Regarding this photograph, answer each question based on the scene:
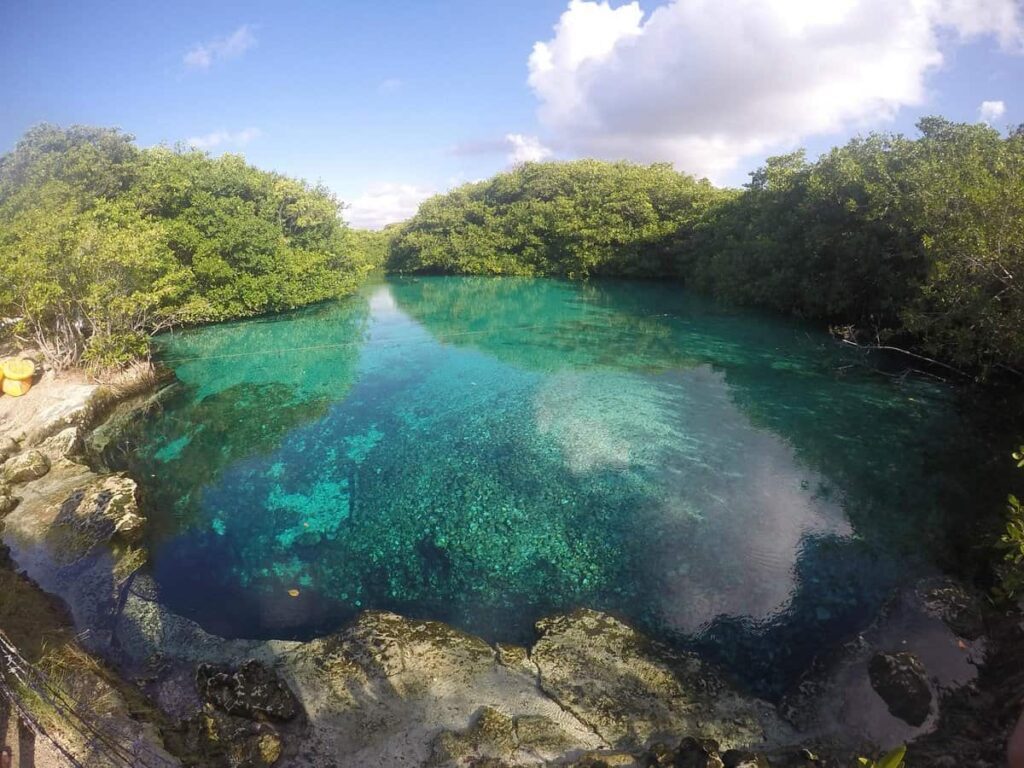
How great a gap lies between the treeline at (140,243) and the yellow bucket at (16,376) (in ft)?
2.65

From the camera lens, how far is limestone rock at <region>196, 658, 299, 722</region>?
5602 millimetres

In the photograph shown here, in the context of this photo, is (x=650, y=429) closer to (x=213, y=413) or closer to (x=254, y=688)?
(x=254, y=688)

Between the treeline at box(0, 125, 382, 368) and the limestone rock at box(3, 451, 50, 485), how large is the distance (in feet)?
14.3

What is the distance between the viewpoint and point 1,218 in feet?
64.0

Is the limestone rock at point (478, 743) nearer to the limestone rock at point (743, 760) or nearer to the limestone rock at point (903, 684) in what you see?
the limestone rock at point (743, 760)

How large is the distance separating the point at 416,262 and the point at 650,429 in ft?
150

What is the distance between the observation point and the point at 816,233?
69.3 feet

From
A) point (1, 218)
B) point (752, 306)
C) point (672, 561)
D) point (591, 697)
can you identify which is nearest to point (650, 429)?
point (672, 561)

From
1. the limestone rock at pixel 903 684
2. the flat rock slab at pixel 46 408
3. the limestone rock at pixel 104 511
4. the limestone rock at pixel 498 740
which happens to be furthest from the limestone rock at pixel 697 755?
the flat rock slab at pixel 46 408

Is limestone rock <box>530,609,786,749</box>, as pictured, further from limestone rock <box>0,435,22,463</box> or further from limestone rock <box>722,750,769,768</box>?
limestone rock <box>0,435,22,463</box>

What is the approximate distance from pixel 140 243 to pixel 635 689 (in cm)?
1785

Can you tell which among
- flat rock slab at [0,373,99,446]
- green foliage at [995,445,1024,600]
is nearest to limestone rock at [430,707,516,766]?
green foliage at [995,445,1024,600]

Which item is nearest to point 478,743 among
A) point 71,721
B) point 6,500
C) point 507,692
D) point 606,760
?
point 507,692

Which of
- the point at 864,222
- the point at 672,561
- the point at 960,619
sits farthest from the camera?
the point at 864,222
